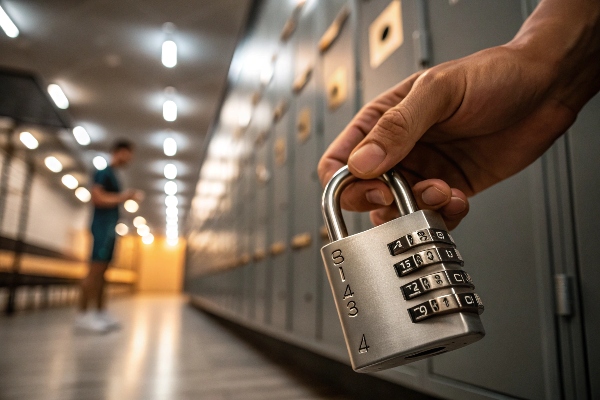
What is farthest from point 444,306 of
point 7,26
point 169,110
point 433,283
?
point 169,110

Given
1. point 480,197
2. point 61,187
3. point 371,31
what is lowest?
point 480,197

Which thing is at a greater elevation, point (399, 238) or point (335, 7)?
point (335, 7)

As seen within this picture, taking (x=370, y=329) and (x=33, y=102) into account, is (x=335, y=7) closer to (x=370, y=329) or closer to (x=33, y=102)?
(x=370, y=329)

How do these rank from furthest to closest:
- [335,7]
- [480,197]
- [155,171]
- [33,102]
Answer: [155,171], [33,102], [335,7], [480,197]

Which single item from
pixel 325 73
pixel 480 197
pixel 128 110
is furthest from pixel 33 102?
pixel 480 197

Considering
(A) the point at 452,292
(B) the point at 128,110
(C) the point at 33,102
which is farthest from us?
(B) the point at 128,110

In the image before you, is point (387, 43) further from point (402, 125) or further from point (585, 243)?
point (402, 125)

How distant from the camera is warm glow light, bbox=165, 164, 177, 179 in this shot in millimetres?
10797

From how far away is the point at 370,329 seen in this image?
1.55 ft

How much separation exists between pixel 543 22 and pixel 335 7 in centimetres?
141

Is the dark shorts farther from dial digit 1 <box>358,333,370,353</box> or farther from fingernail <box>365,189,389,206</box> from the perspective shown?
dial digit 1 <box>358,333,370,353</box>

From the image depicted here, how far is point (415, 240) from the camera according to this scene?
498mm

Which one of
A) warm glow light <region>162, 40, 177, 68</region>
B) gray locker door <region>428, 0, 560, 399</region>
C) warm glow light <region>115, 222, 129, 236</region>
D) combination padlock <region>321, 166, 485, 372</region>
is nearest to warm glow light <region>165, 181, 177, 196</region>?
warm glow light <region>115, 222, 129, 236</region>

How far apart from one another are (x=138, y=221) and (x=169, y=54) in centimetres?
1440
